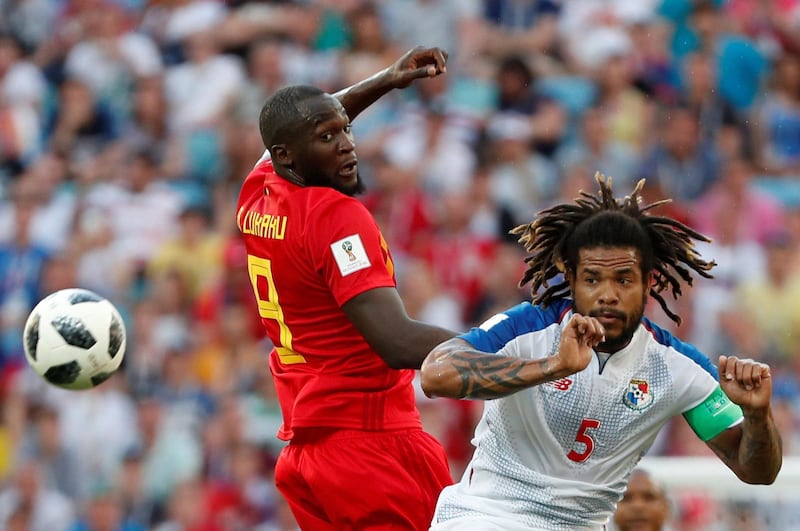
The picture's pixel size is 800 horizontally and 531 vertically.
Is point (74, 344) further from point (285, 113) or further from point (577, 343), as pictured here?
point (577, 343)

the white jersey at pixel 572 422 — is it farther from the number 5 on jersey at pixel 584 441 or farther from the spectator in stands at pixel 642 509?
the spectator in stands at pixel 642 509

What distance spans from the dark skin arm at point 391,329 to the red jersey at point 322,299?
0.14 ft

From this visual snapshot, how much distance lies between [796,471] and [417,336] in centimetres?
362

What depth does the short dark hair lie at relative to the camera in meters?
5.48

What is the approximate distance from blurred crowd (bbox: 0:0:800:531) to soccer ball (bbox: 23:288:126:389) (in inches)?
148

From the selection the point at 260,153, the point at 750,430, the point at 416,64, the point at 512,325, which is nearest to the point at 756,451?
the point at 750,430

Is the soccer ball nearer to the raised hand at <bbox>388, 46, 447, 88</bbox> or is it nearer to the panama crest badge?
the raised hand at <bbox>388, 46, 447, 88</bbox>

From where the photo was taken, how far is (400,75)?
20.1ft

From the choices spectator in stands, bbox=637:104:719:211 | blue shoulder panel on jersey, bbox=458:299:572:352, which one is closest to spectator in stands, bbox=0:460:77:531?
spectator in stands, bbox=637:104:719:211

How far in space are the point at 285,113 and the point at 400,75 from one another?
31.0 inches

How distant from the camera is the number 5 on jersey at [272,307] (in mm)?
5547

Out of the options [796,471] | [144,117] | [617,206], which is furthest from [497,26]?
[617,206]

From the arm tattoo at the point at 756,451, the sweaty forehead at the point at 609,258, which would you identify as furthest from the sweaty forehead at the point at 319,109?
the arm tattoo at the point at 756,451

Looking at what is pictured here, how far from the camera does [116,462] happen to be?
10.9 meters
